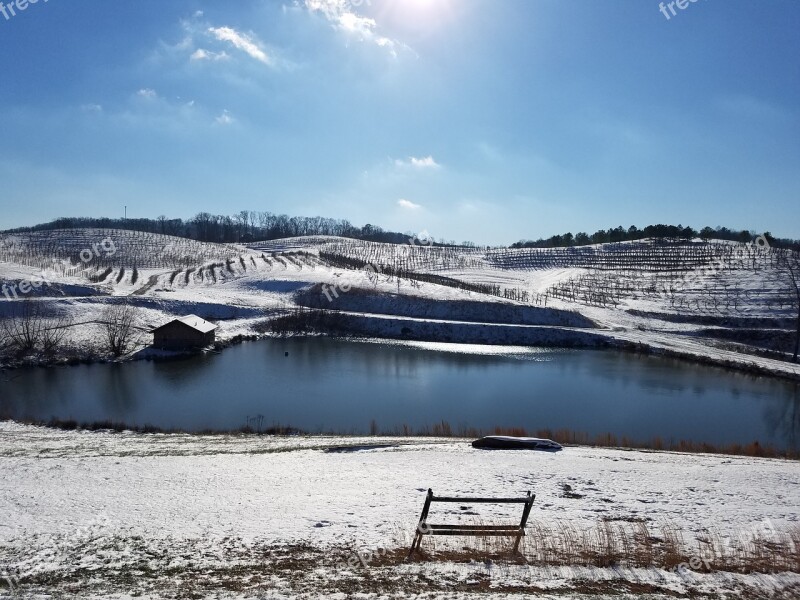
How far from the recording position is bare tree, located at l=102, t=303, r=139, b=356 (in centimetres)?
3622

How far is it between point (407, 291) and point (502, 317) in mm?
12273

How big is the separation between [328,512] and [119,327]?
35.0 metres

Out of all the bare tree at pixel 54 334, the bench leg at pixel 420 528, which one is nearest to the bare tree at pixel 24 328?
the bare tree at pixel 54 334

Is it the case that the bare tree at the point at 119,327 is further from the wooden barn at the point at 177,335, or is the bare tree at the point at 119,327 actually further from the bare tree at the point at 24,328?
the bare tree at the point at 24,328

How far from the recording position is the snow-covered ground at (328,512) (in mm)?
7172

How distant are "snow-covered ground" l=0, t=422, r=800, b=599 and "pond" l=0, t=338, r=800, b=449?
21.2 feet

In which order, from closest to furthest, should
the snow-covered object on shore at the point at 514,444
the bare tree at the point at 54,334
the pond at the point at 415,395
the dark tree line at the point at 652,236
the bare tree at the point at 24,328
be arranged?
the snow-covered object on shore at the point at 514,444
the pond at the point at 415,395
the bare tree at the point at 24,328
the bare tree at the point at 54,334
the dark tree line at the point at 652,236

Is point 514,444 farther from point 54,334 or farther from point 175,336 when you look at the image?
point 54,334

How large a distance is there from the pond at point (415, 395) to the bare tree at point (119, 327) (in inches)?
95.2

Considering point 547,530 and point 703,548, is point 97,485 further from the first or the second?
point 703,548

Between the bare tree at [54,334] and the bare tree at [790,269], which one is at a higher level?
the bare tree at [790,269]

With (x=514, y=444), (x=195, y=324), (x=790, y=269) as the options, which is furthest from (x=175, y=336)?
(x=790, y=269)

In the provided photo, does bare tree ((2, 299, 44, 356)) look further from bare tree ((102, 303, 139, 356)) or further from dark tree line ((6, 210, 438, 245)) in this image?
dark tree line ((6, 210, 438, 245))

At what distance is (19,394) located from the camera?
26203 mm
